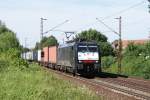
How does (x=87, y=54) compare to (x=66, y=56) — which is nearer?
(x=87, y=54)

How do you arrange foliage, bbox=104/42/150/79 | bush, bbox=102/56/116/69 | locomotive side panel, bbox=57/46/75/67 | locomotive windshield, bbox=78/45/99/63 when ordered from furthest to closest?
bush, bbox=102/56/116/69 → foliage, bbox=104/42/150/79 → locomotive side panel, bbox=57/46/75/67 → locomotive windshield, bbox=78/45/99/63

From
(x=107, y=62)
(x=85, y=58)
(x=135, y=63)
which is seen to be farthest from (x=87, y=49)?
(x=107, y=62)

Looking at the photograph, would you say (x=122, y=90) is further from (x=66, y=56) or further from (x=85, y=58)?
(x=66, y=56)

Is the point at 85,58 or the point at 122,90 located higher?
the point at 85,58

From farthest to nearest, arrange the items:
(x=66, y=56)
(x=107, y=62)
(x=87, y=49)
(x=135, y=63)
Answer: (x=107, y=62) < (x=135, y=63) < (x=66, y=56) < (x=87, y=49)

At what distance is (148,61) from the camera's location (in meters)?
48.5

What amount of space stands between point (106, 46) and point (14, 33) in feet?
59.2

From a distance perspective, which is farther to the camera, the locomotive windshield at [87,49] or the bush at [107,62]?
the bush at [107,62]

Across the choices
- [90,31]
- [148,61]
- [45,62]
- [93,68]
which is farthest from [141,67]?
[90,31]

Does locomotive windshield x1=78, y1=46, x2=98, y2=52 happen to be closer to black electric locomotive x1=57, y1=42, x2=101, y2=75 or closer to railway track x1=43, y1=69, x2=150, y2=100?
black electric locomotive x1=57, y1=42, x2=101, y2=75

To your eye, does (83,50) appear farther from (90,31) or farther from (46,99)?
(90,31)

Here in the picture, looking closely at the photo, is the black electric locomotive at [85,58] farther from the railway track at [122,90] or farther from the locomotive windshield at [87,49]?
the railway track at [122,90]

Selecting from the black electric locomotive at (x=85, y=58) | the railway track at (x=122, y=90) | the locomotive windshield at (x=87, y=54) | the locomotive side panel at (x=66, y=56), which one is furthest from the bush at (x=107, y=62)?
the railway track at (x=122, y=90)

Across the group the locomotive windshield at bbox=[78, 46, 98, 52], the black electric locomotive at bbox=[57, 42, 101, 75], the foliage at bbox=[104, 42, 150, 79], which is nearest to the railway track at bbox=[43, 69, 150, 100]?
the black electric locomotive at bbox=[57, 42, 101, 75]
